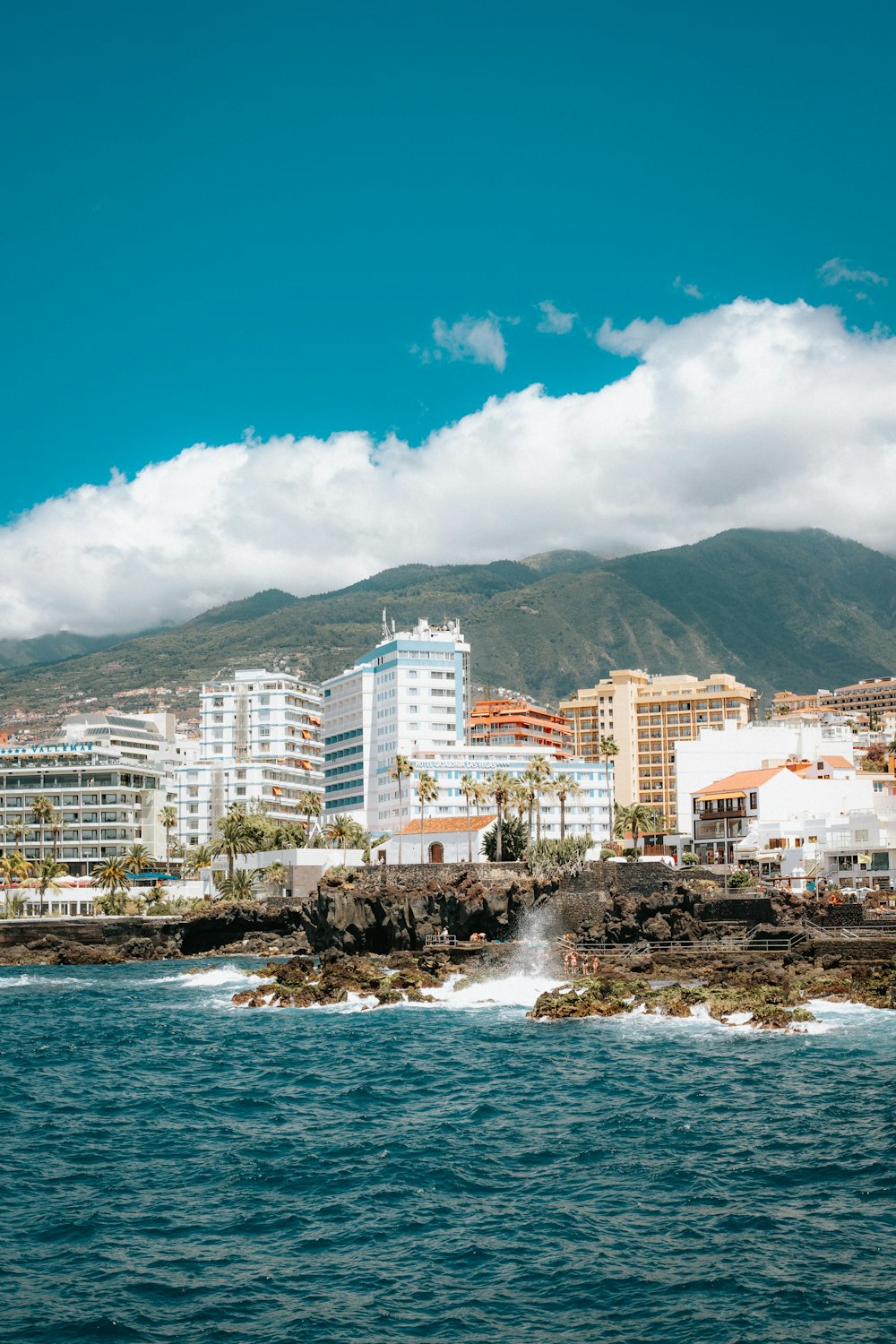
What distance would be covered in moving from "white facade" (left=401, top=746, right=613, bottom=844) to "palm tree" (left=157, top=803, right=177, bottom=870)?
102ft

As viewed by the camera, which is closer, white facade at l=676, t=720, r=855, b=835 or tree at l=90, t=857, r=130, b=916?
tree at l=90, t=857, r=130, b=916

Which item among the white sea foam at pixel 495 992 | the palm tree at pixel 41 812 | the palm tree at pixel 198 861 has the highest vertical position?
the palm tree at pixel 41 812

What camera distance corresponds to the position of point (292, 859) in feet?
435

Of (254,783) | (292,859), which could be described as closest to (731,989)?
(292,859)

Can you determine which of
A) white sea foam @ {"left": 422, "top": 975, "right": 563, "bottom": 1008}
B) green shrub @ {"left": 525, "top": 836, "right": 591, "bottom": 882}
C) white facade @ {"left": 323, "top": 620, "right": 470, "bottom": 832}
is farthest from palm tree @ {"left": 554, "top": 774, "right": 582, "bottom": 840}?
white sea foam @ {"left": 422, "top": 975, "right": 563, "bottom": 1008}

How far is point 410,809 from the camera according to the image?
160 m

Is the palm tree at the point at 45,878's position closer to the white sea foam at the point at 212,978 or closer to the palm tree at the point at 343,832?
the palm tree at the point at 343,832

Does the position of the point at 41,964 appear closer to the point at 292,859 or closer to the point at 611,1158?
the point at 292,859

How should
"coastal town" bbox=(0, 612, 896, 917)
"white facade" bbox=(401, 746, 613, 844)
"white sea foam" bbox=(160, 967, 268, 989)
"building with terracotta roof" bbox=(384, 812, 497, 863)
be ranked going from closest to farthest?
"white sea foam" bbox=(160, 967, 268, 989) < "coastal town" bbox=(0, 612, 896, 917) < "building with terracotta roof" bbox=(384, 812, 497, 863) < "white facade" bbox=(401, 746, 613, 844)

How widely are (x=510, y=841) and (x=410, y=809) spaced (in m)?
33.7

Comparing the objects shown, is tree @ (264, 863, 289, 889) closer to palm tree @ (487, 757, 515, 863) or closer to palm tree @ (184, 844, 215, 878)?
palm tree @ (184, 844, 215, 878)

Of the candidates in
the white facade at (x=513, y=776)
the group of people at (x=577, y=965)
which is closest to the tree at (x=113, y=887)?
the white facade at (x=513, y=776)

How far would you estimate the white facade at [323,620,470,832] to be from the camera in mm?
173750

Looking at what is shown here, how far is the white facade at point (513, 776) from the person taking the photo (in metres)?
159
